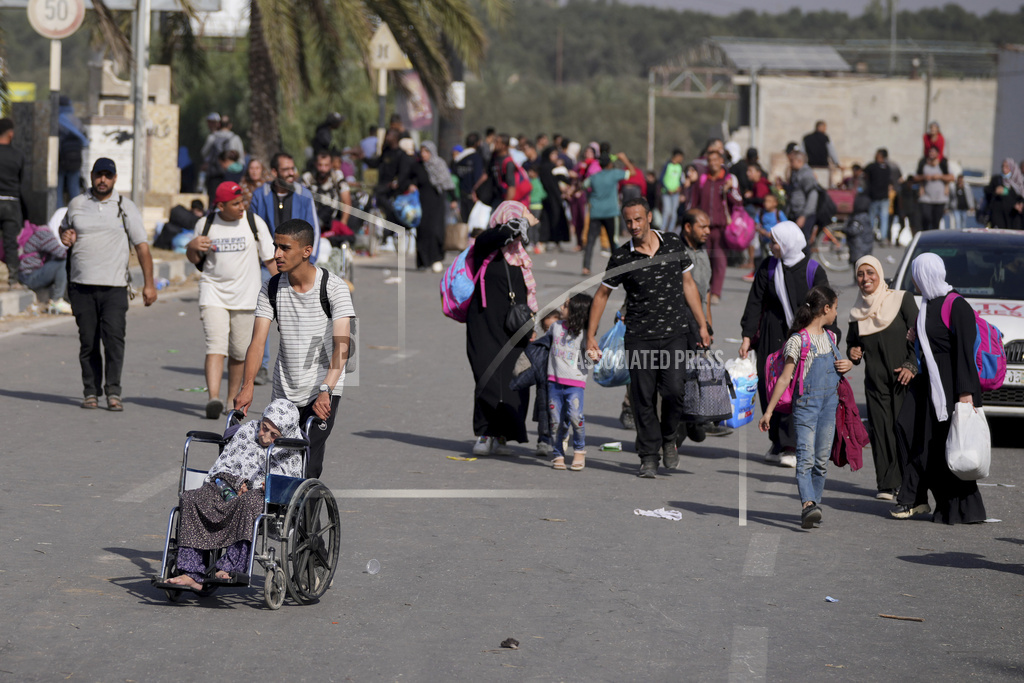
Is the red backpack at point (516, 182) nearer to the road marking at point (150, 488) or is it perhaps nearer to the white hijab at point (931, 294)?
the road marking at point (150, 488)

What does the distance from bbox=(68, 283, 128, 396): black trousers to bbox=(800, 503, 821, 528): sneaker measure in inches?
216

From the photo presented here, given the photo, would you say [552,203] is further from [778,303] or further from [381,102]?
[778,303]

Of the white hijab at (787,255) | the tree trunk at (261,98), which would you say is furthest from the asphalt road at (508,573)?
the tree trunk at (261,98)

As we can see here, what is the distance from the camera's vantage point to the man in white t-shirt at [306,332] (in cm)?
676

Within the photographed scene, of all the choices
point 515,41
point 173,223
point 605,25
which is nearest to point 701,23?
point 605,25

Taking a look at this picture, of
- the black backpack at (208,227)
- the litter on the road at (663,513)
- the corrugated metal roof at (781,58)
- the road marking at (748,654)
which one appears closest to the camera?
the road marking at (748,654)

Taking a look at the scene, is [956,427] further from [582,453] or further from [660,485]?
[582,453]

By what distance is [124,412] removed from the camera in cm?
1059

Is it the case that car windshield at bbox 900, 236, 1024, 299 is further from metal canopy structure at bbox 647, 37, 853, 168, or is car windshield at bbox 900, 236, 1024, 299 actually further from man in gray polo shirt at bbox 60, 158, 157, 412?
metal canopy structure at bbox 647, 37, 853, 168

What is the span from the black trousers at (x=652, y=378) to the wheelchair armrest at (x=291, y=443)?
342cm

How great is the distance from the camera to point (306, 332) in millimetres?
6859

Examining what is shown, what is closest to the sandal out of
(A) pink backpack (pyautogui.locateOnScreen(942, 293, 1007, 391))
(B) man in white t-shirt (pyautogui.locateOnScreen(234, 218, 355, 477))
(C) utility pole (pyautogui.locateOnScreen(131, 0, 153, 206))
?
(A) pink backpack (pyautogui.locateOnScreen(942, 293, 1007, 391))

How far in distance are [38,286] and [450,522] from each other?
9638mm

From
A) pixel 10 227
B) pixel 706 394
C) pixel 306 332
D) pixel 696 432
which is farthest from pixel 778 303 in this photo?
pixel 10 227
